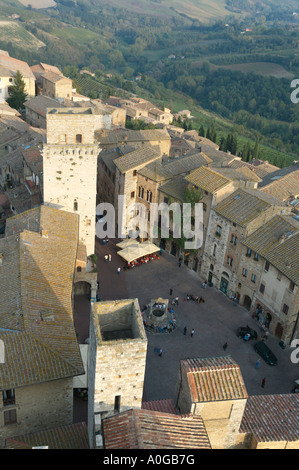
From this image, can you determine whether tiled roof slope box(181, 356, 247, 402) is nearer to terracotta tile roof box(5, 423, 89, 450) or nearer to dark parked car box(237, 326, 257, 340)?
terracotta tile roof box(5, 423, 89, 450)

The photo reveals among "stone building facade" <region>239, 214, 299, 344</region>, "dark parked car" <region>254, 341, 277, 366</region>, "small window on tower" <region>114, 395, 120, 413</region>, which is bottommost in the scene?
"dark parked car" <region>254, 341, 277, 366</region>

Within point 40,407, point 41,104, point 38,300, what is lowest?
point 40,407

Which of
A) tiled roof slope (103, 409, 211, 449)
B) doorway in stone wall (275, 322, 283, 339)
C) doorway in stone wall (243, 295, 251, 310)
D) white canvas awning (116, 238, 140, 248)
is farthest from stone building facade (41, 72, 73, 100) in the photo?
tiled roof slope (103, 409, 211, 449)

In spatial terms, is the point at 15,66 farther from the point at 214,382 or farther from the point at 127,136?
the point at 214,382

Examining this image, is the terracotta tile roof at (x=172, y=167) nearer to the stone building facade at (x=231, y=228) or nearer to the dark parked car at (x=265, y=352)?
the stone building facade at (x=231, y=228)

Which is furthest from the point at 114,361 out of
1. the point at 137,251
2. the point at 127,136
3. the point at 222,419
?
the point at 127,136

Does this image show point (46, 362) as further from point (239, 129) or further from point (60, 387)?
point (239, 129)
